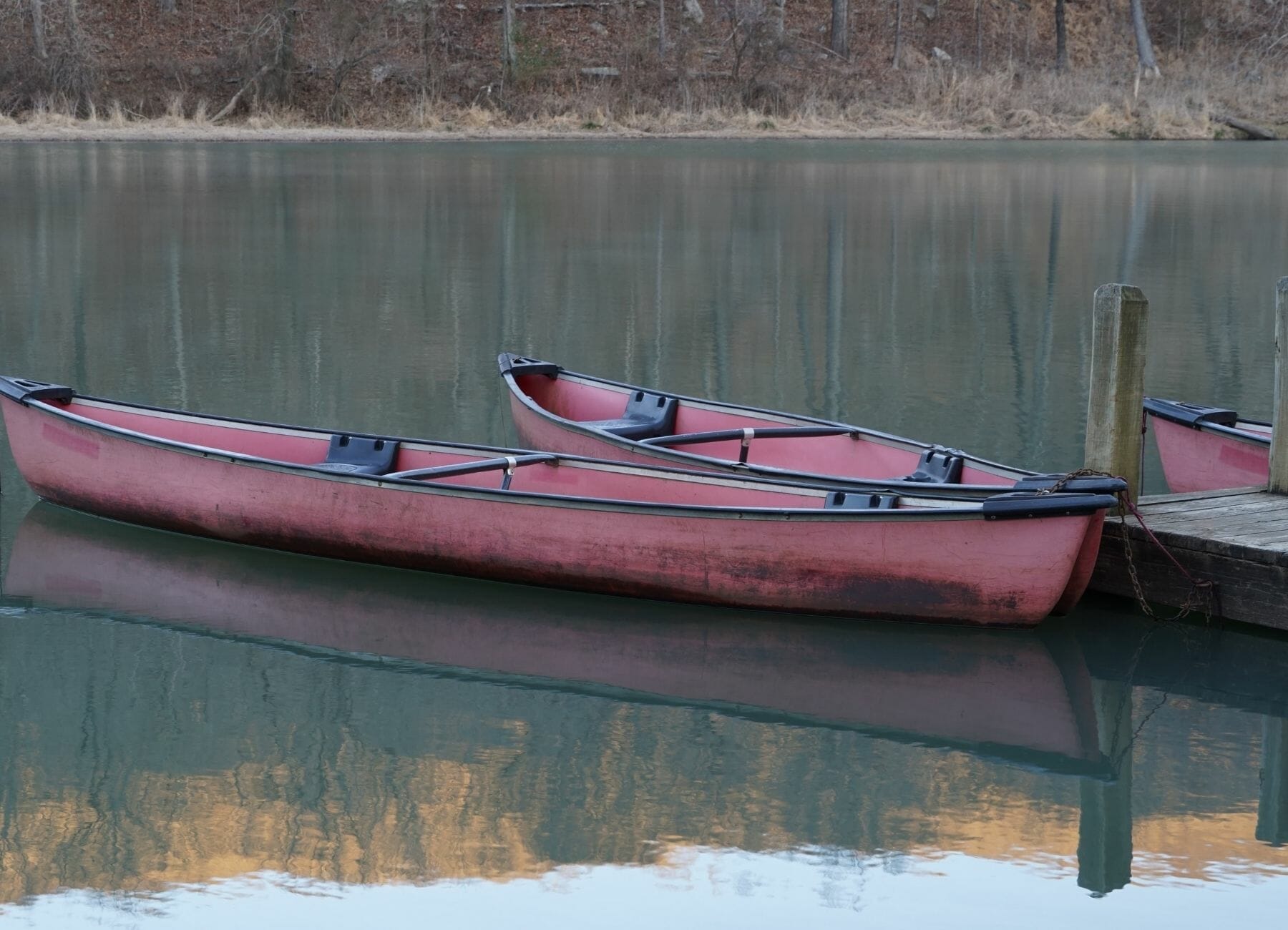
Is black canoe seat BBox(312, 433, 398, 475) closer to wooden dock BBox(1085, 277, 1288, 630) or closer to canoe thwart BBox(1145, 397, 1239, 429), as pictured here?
wooden dock BBox(1085, 277, 1288, 630)

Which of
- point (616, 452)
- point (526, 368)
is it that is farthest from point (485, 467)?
point (526, 368)

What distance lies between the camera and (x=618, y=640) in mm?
8016

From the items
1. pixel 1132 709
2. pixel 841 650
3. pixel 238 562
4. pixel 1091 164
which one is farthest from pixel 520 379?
pixel 1091 164

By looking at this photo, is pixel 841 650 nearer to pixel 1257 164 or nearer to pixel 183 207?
pixel 183 207

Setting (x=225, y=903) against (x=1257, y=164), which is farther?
(x=1257, y=164)

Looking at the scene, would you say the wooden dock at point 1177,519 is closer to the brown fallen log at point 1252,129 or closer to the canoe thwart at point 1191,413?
the canoe thwart at point 1191,413

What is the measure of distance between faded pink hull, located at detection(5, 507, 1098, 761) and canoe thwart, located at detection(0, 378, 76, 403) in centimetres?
97

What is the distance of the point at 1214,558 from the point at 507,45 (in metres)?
41.1

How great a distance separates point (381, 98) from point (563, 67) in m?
4.76

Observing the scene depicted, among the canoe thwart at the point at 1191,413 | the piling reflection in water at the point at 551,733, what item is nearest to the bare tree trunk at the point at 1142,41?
the canoe thwart at the point at 1191,413

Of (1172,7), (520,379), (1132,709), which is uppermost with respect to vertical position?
(1172,7)

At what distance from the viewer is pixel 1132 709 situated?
7355 mm

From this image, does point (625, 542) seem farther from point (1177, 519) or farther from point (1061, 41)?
point (1061, 41)

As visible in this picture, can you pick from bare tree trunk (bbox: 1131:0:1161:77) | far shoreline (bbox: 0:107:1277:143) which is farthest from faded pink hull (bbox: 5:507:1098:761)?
bare tree trunk (bbox: 1131:0:1161:77)
